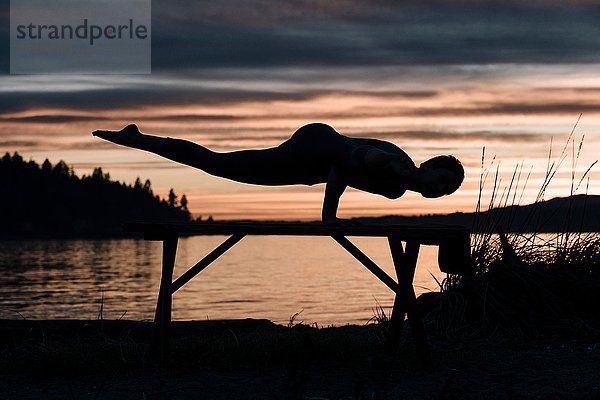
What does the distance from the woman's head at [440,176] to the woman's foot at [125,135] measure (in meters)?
2.38

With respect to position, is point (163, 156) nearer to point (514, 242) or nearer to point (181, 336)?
point (181, 336)

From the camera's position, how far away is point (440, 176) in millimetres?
6688

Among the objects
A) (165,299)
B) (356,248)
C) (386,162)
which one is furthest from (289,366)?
(386,162)

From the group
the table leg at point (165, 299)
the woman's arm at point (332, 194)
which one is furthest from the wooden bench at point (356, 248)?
the woman's arm at point (332, 194)

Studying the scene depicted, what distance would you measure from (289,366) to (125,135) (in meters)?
2.42

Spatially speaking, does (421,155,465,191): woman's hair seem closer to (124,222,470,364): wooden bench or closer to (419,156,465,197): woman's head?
(419,156,465,197): woman's head

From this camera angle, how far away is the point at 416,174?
6.75m

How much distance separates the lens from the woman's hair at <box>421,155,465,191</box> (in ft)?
22.4

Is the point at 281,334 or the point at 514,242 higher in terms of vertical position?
the point at 514,242

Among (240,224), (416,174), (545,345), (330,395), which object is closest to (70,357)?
(240,224)

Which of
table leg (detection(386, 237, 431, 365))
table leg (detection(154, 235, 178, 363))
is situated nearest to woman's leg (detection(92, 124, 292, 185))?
table leg (detection(154, 235, 178, 363))

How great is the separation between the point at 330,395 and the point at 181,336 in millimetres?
3236

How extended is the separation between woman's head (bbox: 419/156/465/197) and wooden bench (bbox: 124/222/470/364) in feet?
1.02

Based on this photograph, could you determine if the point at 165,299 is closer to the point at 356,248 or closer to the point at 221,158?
the point at 221,158
